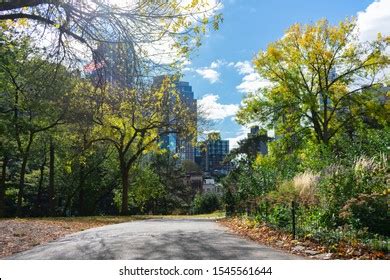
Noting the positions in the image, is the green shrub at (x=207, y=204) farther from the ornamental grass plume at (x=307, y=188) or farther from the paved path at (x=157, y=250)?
the paved path at (x=157, y=250)

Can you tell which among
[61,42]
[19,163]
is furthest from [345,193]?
[19,163]

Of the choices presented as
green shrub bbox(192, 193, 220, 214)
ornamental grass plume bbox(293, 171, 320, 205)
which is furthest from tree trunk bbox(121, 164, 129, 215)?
green shrub bbox(192, 193, 220, 214)

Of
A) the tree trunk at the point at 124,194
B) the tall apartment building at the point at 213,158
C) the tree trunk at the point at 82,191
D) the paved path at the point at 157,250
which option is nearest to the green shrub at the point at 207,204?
the tree trunk at the point at 82,191

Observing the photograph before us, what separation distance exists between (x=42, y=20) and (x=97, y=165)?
2920cm

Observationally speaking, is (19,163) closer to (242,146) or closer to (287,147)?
(287,147)

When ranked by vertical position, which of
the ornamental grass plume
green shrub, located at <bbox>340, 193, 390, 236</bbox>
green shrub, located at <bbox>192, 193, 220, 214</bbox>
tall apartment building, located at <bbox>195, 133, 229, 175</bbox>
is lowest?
green shrub, located at <bbox>192, 193, 220, 214</bbox>

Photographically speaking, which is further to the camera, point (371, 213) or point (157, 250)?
point (371, 213)

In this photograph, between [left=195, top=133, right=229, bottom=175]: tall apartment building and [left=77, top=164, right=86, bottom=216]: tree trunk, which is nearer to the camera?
[left=77, top=164, right=86, bottom=216]: tree trunk

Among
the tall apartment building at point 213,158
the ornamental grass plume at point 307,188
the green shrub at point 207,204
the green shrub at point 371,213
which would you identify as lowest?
the green shrub at point 207,204

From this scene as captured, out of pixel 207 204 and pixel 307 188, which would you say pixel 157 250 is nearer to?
pixel 307 188

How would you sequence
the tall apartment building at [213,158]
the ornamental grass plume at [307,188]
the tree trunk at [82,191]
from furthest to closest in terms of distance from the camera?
1. the tall apartment building at [213,158]
2. the tree trunk at [82,191]
3. the ornamental grass plume at [307,188]

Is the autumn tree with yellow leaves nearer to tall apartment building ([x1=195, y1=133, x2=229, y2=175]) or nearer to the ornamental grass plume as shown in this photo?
the ornamental grass plume

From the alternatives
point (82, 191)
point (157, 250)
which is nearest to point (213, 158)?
point (82, 191)

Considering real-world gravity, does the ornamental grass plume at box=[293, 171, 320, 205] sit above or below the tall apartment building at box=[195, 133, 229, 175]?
below
